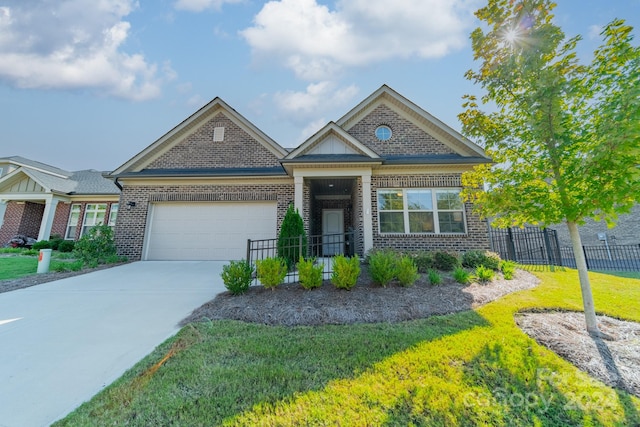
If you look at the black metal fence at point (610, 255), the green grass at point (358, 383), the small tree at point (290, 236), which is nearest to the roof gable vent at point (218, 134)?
the small tree at point (290, 236)

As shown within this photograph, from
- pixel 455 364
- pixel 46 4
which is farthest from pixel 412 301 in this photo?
pixel 46 4

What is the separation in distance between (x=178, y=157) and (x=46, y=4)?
7.38 m

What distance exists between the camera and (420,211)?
903cm

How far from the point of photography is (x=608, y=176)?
10.3 feet

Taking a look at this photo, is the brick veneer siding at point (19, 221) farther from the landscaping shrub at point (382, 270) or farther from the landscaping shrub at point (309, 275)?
the landscaping shrub at point (382, 270)

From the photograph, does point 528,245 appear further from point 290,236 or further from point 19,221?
point 19,221

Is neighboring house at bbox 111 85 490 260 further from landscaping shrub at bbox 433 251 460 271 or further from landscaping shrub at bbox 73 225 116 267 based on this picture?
landscaping shrub at bbox 433 251 460 271

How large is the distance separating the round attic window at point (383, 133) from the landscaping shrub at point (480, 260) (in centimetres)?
541

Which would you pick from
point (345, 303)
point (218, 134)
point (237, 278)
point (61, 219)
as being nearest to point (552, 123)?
point (345, 303)

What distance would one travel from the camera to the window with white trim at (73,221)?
612 inches

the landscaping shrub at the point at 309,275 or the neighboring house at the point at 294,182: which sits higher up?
the neighboring house at the point at 294,182

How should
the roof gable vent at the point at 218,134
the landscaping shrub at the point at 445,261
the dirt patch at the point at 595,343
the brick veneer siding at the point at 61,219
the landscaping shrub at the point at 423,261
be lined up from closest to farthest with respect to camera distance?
the dirt patch at the point at 595,343 → the landscaping shrub at the point at 423,261 → the landscaping shrub at the point at 445,261 → the roof gable vent at the point at 218,134 → the brick veneer siding at the point at 61,219

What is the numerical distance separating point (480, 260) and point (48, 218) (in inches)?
898

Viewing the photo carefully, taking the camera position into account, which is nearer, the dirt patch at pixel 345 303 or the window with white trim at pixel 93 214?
the dirt patch at pixel 345 303
